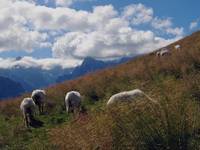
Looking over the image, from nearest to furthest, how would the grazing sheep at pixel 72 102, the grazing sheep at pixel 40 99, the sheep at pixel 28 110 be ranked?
1. the sheep at pixel 28 110
2. the grazing sheep at pixel 72 102
3. the grazing sheep at pixel 40 99

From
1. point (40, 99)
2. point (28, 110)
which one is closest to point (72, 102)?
point (28, 110)

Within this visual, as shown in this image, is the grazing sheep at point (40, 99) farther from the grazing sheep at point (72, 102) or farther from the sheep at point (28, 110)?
the grazing sheep at point (72, 102)

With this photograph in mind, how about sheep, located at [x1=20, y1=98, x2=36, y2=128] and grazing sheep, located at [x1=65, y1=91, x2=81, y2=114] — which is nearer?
sheep, located at [x1=20, y1=98, x2=36, y2=128]

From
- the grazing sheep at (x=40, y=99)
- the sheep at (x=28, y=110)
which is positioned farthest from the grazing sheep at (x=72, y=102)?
the grazing sheep at (x=40, y=99)

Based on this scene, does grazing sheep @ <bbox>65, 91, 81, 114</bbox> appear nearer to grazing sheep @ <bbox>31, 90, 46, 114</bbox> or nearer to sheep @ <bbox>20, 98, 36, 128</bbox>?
sheep @ <bbox>20, 98, 36, 128</bbox>

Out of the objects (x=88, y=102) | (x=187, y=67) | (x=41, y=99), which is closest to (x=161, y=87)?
(x=187, y=67)

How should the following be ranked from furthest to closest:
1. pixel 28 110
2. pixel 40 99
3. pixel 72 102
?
pixel 40 99, pixel 72 102, pixel 28 110

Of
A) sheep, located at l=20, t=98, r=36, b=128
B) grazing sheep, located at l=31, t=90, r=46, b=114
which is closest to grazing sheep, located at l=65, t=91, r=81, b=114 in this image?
sheep, located at l=20, t=98, r=36, b=128

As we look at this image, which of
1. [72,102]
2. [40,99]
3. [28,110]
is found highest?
[40,99]

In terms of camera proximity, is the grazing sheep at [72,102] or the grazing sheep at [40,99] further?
the grazing sheep at [40,99]

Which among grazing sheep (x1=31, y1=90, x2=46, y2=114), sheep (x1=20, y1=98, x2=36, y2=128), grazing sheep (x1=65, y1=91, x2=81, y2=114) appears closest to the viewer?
sheep (x1=20, y1=98, x2=36, y2=128)

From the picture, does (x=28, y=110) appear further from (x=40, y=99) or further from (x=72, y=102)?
(x=40, y=99)

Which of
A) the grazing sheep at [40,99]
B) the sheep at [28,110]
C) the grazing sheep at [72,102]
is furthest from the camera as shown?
the grazing sheep at [40,99]

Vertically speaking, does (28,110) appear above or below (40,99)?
below
